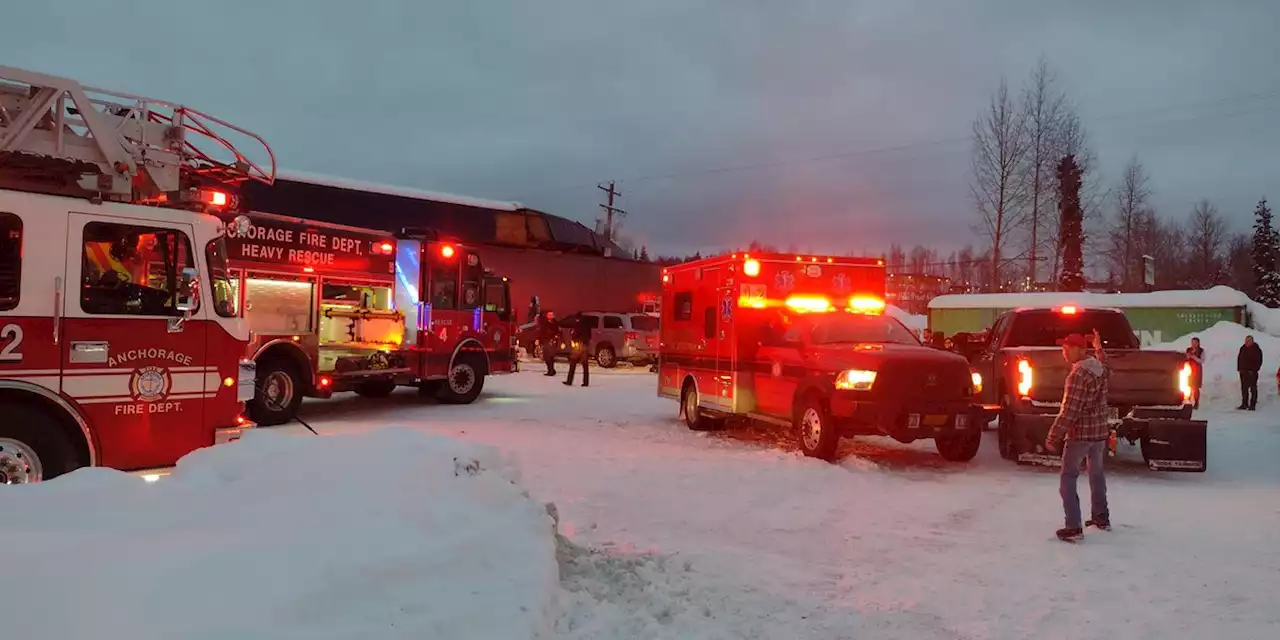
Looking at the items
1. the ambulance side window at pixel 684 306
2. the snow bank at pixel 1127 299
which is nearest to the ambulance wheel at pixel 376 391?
the ambulance side window at pixel 684 306

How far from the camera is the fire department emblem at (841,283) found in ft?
41.5

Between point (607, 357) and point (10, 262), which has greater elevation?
point (10, 262)

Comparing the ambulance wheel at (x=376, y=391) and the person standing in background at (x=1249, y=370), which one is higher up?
the person standing in background at (x=1249, y=370)

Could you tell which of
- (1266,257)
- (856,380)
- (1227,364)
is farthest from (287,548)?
(1266,257)

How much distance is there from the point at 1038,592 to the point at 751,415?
6.71 meters

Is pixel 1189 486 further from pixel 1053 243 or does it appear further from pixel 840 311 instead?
pixel 1053 243

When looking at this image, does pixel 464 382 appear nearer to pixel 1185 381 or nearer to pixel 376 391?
pixel 376 391

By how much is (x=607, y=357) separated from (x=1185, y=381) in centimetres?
2011

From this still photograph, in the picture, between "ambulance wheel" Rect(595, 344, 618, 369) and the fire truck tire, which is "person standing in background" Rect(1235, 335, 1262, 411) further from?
the fire truck tire

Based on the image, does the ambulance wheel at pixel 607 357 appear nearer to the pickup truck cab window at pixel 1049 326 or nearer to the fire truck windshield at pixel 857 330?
the fire truck windshield at pixel 857 330

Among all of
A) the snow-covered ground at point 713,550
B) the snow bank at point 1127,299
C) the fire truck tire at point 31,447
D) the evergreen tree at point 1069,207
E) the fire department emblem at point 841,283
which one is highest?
the evergreen tree at point 1069,207

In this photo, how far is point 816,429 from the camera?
10.6m

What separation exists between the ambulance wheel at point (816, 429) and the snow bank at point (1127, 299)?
18.0m

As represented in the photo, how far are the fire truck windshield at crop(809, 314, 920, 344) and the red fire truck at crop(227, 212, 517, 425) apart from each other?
747cm
